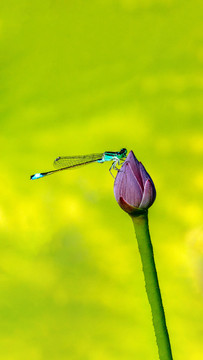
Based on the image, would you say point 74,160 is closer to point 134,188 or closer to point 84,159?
point 84,159

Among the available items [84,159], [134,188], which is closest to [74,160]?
[84,159]

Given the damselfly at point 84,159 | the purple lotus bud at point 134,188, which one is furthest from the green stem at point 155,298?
the damselfly at point 84,159

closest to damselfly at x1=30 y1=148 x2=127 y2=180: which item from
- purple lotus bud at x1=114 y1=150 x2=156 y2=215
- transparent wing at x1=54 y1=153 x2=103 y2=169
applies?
transparent wing at x1=54 y1=153 x2=103 y2=169

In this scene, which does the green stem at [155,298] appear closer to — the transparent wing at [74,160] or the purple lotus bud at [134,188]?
the purple lotus bud at [134,188]

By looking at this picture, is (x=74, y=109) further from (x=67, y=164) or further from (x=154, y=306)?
(x=154, y=306)

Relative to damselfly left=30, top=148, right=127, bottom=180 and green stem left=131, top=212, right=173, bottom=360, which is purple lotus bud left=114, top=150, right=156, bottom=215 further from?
damselfly left=30, top=148, right=127, bottom=180

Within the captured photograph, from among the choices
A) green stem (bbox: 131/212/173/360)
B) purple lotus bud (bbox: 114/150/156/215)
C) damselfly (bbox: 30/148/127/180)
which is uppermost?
damselfly (bbox: 30/148/127/180)

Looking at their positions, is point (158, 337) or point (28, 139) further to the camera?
point (28, 139)

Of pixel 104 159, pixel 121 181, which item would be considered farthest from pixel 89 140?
pixel 121 181
